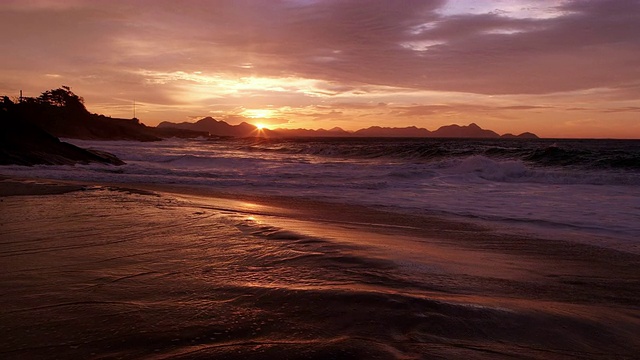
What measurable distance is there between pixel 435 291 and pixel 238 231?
9.52 feet

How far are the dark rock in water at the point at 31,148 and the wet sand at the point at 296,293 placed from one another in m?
10.9

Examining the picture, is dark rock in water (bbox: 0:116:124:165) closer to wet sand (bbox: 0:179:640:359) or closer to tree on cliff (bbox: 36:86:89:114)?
wet sand (bbox: 0:179:640:359)

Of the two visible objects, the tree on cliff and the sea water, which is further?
the tree on cliff

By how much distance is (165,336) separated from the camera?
7.57ft

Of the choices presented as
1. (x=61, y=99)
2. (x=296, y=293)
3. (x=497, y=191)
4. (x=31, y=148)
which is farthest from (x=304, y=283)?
(x=61, y=99)

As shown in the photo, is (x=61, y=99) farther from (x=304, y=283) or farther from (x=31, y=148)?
(x=304, y=283)

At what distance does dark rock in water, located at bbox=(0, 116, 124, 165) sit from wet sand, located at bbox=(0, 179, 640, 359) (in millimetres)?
10935

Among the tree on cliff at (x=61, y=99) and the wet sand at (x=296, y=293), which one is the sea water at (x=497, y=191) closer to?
the wet sand at (x=296, y=293)

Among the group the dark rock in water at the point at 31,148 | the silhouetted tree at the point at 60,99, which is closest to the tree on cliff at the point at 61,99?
the silhouetted tree at the point at 60,99

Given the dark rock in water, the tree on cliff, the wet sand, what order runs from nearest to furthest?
the wet sand
the dark rock in water
the tree on cliff

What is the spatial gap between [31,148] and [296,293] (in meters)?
16.5

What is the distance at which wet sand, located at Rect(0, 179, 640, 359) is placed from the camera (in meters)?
2.28

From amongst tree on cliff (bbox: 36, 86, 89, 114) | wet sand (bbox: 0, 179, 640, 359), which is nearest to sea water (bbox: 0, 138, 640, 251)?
wet sand (bbox: 0, 179, 640, 359)

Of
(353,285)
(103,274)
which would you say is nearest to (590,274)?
(353,285)
